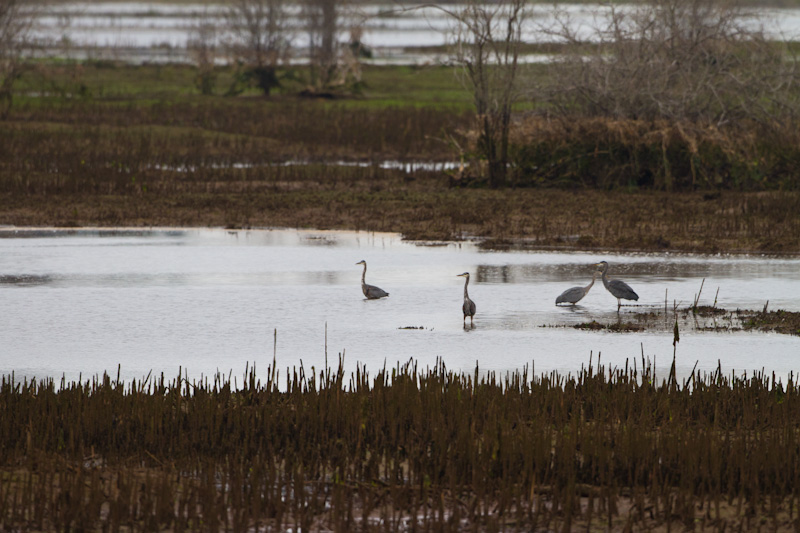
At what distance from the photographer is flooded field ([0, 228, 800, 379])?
1041 centimetres

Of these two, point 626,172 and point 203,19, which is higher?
point 203,19

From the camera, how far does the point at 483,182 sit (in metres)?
24.0

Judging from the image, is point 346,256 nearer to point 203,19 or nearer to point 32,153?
point 32,153

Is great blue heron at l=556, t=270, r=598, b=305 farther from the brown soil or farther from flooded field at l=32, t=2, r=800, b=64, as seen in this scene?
flooded field at l=32, t=2, r=800, b=64

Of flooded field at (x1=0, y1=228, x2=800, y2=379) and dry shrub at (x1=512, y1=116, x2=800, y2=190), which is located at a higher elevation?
dry shrub at (x1=512, y1=116, x2=800, y2=190)

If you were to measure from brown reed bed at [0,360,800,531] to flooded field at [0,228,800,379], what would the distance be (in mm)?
855

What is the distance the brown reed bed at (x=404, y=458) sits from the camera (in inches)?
239

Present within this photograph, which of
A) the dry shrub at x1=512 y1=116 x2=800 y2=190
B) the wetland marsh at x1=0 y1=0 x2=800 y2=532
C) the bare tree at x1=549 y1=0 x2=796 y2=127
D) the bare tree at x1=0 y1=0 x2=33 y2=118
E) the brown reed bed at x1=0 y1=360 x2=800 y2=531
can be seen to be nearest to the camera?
the brown reed bed at x1=0 y1=360 x2=800 y2=531

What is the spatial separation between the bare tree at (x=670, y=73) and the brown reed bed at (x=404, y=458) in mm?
15498

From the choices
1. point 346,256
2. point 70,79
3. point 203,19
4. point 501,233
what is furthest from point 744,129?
point 203,19

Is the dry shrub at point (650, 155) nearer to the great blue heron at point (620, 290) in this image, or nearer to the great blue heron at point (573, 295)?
the great blue heron at point (573, 295)

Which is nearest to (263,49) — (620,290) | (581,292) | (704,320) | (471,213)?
(471,213)

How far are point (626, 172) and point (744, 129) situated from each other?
8.26ft

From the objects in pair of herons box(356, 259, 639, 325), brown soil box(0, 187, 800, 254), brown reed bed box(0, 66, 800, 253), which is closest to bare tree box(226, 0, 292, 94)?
brown reed bed box(0, 66, 800, 253)
